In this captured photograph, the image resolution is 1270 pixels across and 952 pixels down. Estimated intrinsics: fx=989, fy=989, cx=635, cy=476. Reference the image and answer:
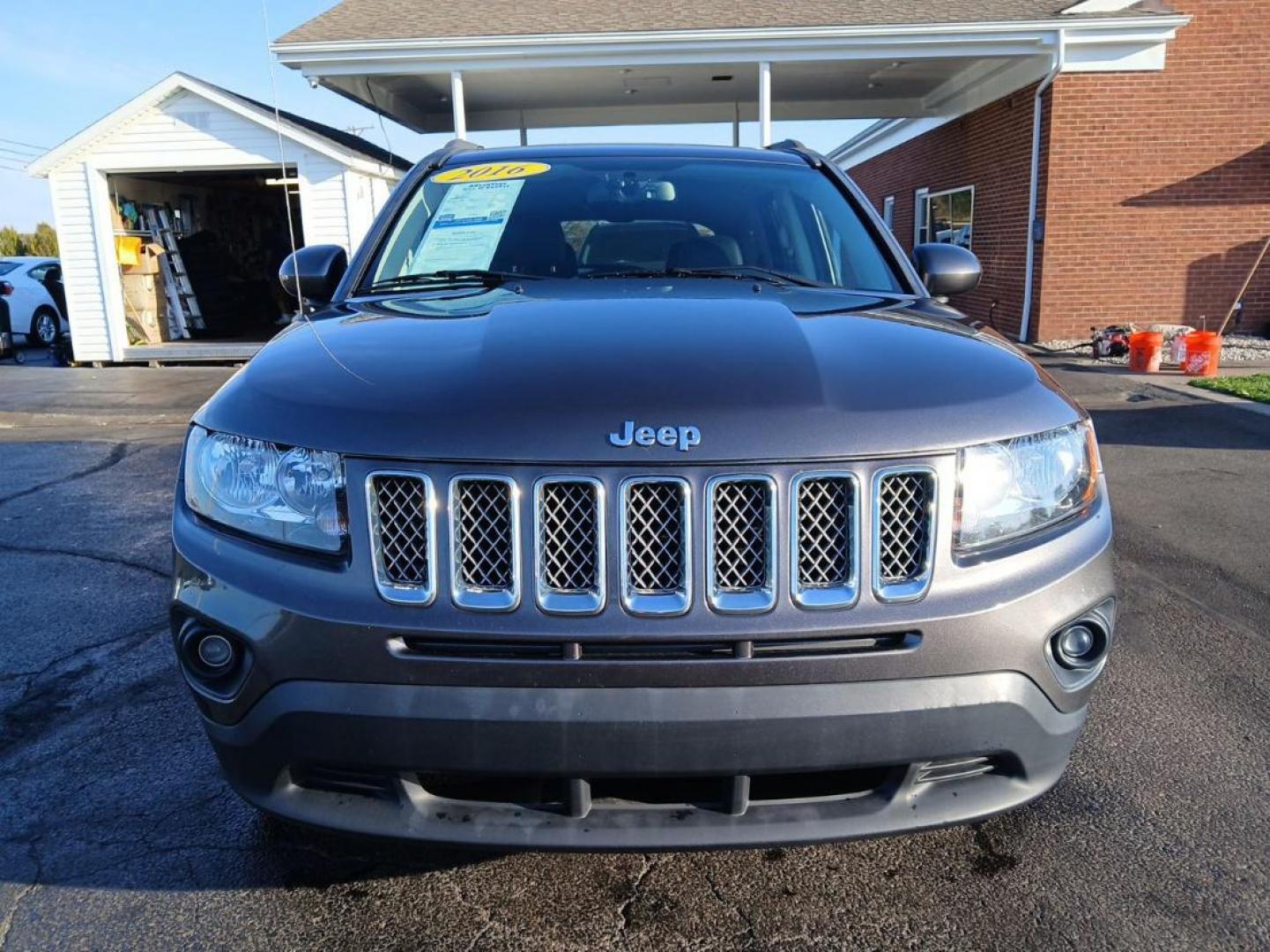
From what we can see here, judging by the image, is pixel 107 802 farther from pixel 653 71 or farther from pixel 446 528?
pixel 653 71

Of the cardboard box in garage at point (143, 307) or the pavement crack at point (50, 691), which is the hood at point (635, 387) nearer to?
the pavement crack at point (50, 691)

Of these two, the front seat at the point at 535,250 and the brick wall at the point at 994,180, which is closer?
the front seat at the point at 535,250

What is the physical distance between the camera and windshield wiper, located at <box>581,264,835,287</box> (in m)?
3.03

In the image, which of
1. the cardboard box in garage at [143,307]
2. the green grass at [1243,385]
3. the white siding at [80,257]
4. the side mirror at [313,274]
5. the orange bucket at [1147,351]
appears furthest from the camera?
the cardboard box in garage at [143,307]

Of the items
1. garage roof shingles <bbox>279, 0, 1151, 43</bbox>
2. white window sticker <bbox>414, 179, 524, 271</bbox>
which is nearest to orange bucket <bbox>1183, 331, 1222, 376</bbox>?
garage roof shingles <bbox>279, 0, 1151, 43</bbox>

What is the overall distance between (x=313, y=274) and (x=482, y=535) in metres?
1.88

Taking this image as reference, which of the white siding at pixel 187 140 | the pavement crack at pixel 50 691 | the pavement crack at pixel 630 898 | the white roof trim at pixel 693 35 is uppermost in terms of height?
the white roof trim at pixel 693 35

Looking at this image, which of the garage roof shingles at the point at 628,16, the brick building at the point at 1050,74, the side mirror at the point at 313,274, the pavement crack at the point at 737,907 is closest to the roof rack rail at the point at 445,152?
the side mirror at the point at 313,274

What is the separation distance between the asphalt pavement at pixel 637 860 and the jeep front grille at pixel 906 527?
2.48ft

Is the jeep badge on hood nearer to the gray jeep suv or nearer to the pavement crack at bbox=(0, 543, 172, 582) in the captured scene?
the gray jeep suv

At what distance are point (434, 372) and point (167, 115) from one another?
15.0 m

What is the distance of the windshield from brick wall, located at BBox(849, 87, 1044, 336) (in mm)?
10773

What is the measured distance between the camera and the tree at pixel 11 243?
113ft

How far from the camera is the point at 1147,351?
11289 millimetres
